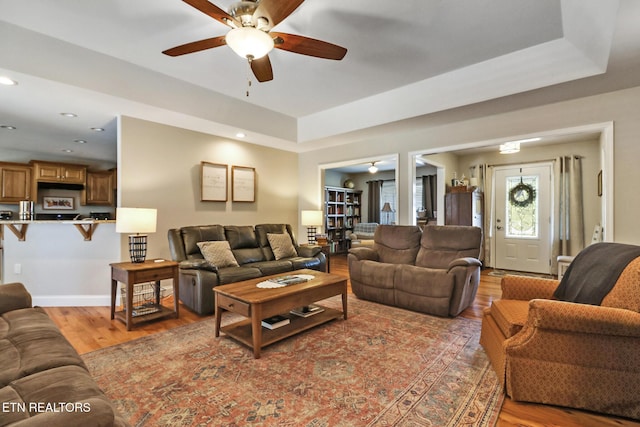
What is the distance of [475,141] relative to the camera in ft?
13.2

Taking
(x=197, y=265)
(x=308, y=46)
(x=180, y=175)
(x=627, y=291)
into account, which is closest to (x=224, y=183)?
→ (x=180, y=175)

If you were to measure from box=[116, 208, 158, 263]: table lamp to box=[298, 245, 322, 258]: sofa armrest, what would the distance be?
7.27 ft

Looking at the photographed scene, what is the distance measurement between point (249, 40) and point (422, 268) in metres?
2.80

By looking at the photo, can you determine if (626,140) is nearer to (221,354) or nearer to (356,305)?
(356,305)

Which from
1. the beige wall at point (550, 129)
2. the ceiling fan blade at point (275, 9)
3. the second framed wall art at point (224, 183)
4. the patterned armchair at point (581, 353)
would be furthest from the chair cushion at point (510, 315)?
the second framed wall art at point (224, 183)

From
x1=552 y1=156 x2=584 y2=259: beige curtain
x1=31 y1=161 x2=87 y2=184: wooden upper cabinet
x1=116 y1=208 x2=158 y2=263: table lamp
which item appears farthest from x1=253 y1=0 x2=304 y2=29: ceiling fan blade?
x1=31 y1=161 x2=87 y2=184: wooden upper cabinet

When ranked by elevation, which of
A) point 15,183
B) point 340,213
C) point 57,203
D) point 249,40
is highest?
point 249,40

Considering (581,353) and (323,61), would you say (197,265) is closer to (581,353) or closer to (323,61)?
(323,61)

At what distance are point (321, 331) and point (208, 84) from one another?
3.23 meters

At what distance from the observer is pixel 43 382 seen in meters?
1.16

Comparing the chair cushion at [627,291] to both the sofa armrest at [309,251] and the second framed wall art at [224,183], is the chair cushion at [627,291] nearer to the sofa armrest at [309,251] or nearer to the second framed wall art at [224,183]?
the sofa armrest at [309,251]

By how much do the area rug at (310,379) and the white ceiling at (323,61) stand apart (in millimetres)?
2565

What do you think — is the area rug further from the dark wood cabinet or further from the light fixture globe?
the dark wood cabinet

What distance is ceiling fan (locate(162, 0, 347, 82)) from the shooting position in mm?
1872
